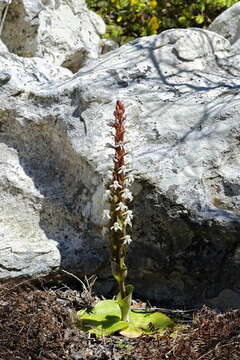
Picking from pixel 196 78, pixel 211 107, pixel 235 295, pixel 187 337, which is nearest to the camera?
pixel 187 337

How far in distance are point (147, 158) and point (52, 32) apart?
265 centimetres

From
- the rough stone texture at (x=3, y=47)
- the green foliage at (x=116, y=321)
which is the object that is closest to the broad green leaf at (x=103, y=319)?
the green foliage at (x=116, y=321)

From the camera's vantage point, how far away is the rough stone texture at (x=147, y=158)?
12.6 feet

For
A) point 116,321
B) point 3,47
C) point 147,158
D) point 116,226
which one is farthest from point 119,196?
point 3,47

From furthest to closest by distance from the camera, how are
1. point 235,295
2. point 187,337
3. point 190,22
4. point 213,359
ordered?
point 190,22 < point 235,295 < point 187,337 < point 213,359

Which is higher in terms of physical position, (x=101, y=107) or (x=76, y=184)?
(x=101, y=107)

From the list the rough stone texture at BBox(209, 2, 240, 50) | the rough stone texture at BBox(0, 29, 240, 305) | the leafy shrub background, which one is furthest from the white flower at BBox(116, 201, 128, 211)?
the leafy shrub background

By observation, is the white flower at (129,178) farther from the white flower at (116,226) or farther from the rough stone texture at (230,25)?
the rough stone texture at (230,25)

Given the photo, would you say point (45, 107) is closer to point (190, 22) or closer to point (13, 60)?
point (13, 60)

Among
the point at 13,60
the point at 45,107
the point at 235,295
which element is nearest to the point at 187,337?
the point at 235,295

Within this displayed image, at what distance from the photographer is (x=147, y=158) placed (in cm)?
404

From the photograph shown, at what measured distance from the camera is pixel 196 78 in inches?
184

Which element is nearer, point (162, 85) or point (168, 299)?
point (168, 299)

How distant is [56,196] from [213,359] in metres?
1.81
